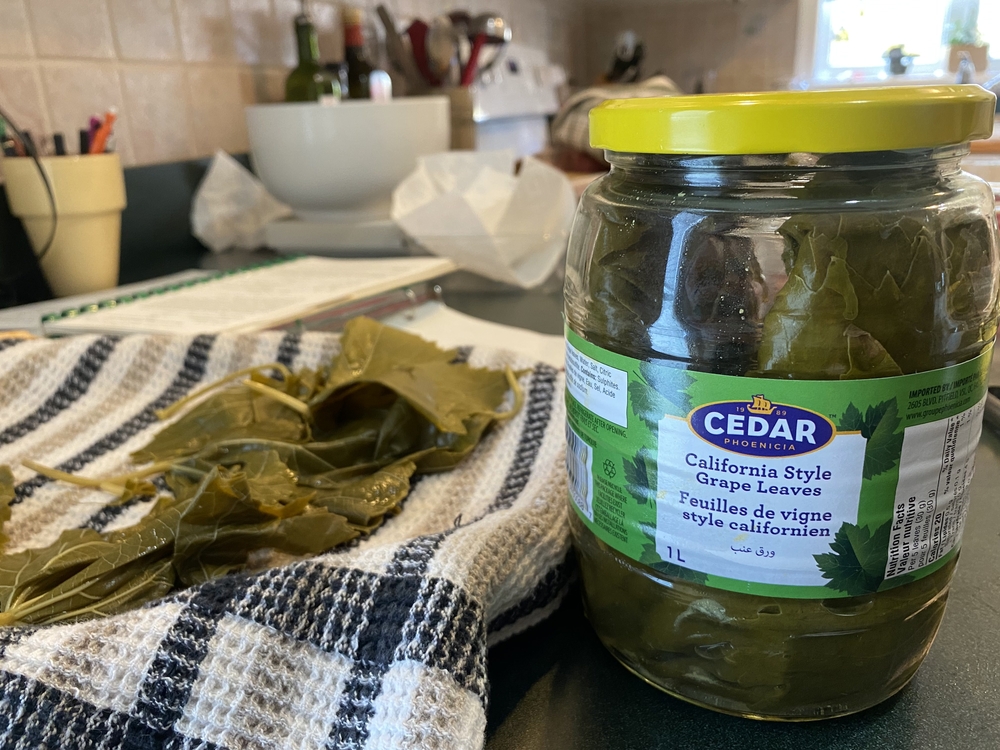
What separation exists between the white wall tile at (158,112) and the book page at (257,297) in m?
0.29

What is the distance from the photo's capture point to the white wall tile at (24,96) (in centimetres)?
89

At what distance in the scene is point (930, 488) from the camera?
0.29m

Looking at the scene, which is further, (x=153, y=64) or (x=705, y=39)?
(x=705, y=39)

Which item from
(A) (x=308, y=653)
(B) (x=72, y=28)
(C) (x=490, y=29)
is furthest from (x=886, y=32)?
(A) (x=308, y=653)

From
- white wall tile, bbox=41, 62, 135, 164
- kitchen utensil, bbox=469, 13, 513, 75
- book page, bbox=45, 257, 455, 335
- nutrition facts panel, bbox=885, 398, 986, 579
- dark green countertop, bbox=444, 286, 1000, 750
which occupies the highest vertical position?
kitchen utensil, bbox=469, 13, 513, 75

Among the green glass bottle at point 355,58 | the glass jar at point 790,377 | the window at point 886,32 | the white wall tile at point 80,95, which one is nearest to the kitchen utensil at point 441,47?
the green glass bottle at point 355,58

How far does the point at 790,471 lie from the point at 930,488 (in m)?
0.06

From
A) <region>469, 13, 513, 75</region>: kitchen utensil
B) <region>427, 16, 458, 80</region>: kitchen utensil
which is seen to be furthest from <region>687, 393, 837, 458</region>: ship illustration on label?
<region>469, 13, 513, 75</region>: kitchen utensil

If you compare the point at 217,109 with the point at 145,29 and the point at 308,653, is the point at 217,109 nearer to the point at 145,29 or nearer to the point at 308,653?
the point at 145,29

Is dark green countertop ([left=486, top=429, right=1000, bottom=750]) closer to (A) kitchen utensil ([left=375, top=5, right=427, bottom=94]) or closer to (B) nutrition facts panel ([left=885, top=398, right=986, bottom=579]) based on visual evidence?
(B) nutrition facts panel ([left=885, top=398, right=986, bottom=579])

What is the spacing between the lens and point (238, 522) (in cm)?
38

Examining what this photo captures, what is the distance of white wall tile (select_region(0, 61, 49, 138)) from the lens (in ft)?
2.90

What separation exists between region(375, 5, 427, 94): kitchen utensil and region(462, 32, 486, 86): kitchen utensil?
0.10 m

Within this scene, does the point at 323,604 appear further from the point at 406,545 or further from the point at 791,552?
the point at 791,552
